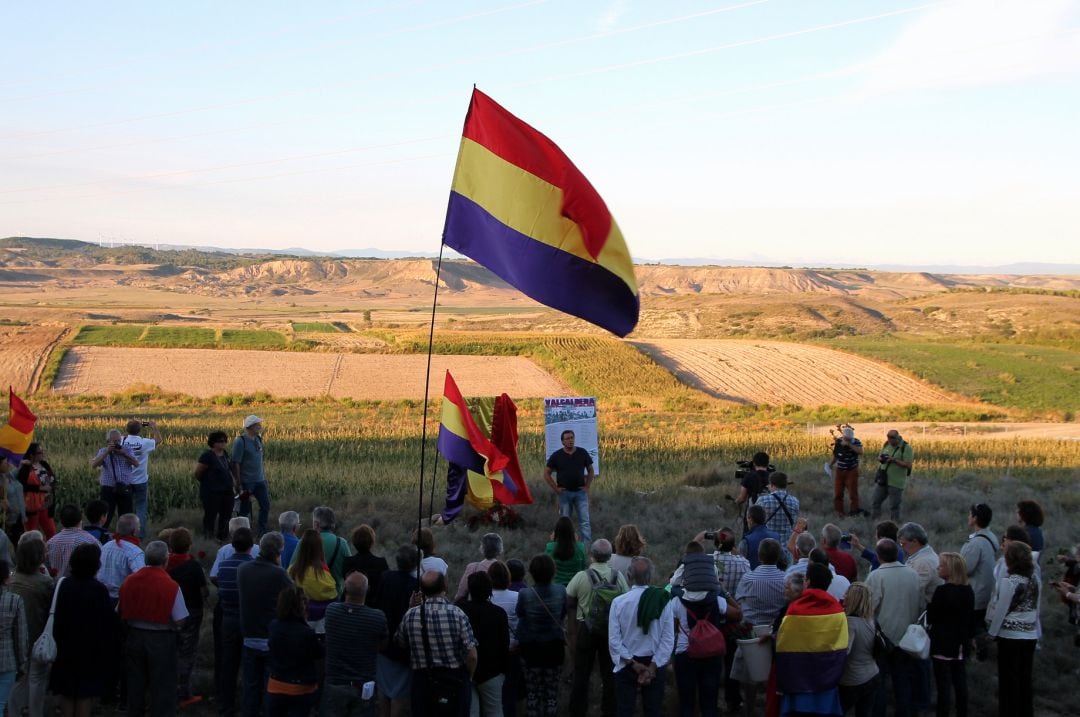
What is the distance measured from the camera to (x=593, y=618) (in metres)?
7.64

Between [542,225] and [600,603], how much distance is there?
9.57 feet

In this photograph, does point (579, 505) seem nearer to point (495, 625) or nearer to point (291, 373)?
point (495, 625)

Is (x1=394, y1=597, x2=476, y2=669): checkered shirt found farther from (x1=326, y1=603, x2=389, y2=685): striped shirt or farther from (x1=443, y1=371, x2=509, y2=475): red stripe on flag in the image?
(x1=443, y1=371, x2=509, y2=475): red stripe on flag

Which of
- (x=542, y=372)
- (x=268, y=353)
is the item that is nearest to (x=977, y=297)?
(x=542, y=372)

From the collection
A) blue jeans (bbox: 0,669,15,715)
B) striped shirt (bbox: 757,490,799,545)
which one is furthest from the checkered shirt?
striped shirt (bbox: 757,490,799,545)

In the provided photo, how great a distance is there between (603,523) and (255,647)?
8637 millimetres

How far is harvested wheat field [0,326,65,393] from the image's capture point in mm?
54225

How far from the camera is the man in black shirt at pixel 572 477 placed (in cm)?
1306

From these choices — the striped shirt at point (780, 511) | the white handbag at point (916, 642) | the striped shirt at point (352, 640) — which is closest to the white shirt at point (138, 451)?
the striped shirt at point (352, 640)

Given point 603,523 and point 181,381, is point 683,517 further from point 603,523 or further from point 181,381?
point 181,381

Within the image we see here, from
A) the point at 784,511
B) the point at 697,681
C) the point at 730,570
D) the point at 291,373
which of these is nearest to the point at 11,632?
the point at 697,681

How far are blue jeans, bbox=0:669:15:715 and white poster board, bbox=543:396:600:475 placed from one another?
9.77 meters

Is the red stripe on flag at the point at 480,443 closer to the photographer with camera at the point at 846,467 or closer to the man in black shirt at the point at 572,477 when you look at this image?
the man in black shirt at the point at 572,477

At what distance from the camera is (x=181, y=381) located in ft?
177
